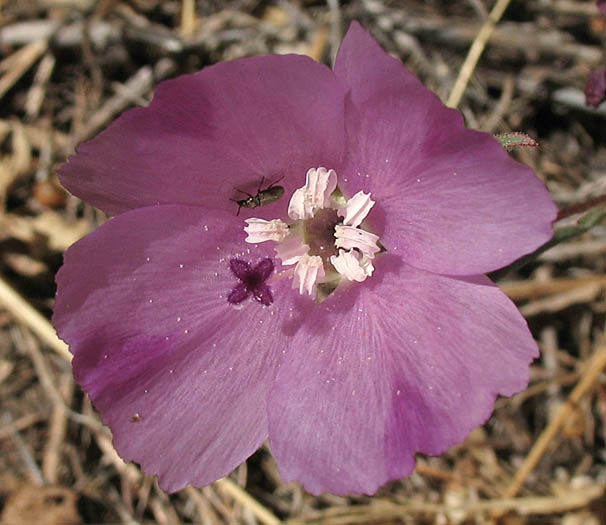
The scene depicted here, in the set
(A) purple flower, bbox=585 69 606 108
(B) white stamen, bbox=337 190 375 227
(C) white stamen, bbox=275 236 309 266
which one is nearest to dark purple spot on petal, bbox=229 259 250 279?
(C) white stamen, bbox=275 236 309 266

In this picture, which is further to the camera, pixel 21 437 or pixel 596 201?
pixel 21 437

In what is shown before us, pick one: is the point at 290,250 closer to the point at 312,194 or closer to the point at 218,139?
the point at 312,194

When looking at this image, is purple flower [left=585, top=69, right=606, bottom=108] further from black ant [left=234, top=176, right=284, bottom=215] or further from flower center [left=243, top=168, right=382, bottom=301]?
black ant [left=234, top=176, right=284, bottom=215]

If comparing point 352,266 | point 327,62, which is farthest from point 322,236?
point 327,62

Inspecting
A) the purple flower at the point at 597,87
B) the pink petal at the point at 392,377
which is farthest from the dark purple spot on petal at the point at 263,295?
the purple flower at the point at 597,87

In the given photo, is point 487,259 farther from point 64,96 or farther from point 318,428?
point 64,96

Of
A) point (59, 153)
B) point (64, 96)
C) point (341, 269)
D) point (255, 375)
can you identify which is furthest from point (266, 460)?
point (64, 96)
